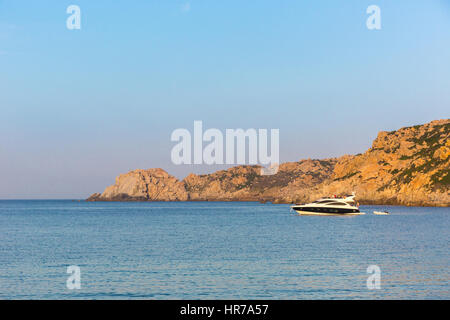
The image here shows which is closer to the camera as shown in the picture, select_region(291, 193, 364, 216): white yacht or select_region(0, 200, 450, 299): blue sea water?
select_region(0, 200, 450, 299): blue sea water

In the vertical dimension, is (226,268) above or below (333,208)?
above

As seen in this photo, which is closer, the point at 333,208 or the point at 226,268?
the point at 226,268

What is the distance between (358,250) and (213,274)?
22.7 meters

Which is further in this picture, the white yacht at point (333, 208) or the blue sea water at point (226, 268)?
the white yacht at point (333, 208)

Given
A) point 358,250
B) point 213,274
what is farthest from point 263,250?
point 213,274

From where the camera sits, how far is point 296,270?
39.2m

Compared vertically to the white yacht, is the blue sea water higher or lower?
higher

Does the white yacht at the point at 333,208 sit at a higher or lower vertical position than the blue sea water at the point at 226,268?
lower

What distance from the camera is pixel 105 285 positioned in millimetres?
33344
